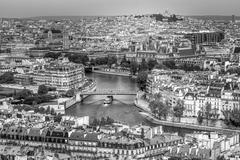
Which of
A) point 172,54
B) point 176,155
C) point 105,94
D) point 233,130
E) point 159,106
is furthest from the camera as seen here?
point 172,54

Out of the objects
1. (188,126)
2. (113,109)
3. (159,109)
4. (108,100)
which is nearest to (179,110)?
(159,109)

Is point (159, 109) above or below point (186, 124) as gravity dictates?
above

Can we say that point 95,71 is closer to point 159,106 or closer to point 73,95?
point 73,95

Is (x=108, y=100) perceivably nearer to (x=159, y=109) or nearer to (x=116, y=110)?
(x=116, y=110)

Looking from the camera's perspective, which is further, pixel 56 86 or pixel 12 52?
pixel 12 52

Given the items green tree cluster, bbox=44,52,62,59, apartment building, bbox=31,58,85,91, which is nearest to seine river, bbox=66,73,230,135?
apartment building, bbox=31,58,85,91

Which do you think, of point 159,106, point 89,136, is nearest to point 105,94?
point 159,106

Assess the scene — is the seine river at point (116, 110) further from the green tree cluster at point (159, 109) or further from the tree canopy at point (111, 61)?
the tree canopy at point (111, 61)

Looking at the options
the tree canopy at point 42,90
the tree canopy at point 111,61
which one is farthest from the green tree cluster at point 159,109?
the tree canopy at point 111,61

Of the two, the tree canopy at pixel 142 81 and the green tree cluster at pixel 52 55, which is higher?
the tree canopy at pixel 142 81

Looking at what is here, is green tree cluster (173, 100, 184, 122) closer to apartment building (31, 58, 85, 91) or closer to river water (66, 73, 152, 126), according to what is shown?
river water (66, 73, 152, 126)

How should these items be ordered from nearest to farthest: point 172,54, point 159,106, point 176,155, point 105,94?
1. point 176,155
2. point 159,106
3. point 105,94
4. point 172,54
